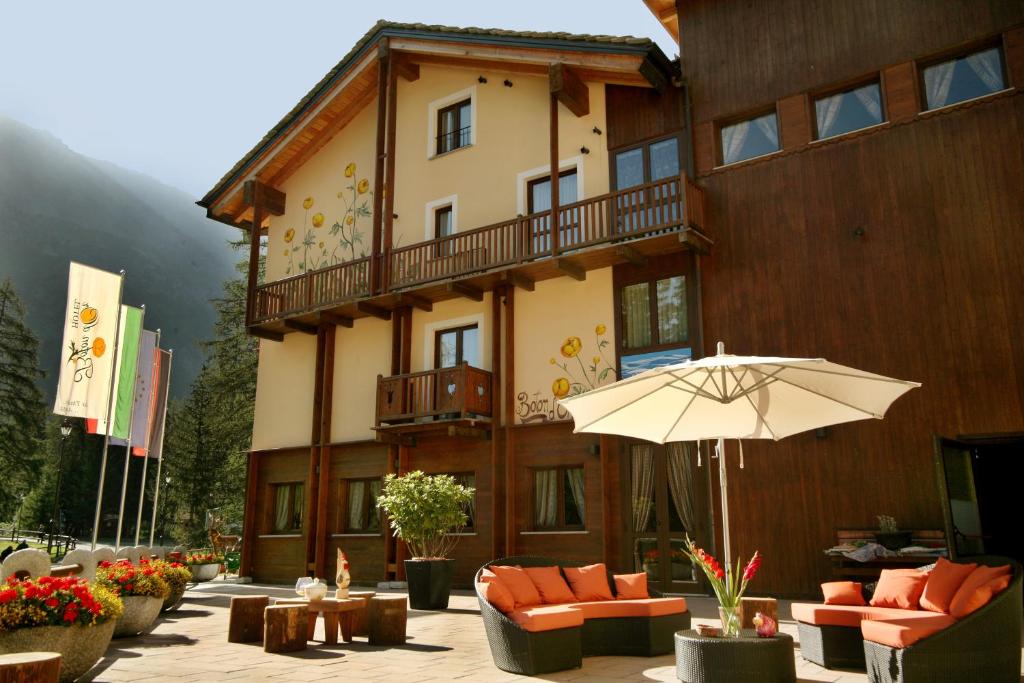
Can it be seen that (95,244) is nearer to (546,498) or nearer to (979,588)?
(546,498)

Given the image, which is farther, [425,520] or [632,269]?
[632,269]

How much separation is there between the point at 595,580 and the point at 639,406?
79.1 inches

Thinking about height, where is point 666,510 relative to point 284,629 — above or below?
above

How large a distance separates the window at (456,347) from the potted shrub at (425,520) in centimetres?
402

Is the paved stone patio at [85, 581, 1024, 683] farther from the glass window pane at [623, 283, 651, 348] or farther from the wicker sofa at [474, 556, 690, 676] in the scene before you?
the glass window pane at [623, 283, 651, 348]

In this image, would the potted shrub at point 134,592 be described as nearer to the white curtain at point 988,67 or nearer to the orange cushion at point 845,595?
the orange cushion at point 845,595

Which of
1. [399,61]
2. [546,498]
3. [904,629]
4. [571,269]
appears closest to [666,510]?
[546,498]

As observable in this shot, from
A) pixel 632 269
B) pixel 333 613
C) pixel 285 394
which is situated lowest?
pixel 333 613

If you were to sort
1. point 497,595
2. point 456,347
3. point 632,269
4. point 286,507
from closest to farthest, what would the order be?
point 497,595 < point 632,269 < point 456,347 < point 286,507

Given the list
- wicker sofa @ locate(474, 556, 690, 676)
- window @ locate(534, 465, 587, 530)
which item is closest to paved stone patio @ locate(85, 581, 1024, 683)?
wicker sofa @ locate(474, 556, 690, 676)

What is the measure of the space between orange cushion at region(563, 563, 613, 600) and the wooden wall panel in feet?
14.5

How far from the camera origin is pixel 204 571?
16984 millimetres

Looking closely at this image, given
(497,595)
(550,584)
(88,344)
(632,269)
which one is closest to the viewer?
(497,595)

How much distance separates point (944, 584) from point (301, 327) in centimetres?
1398
